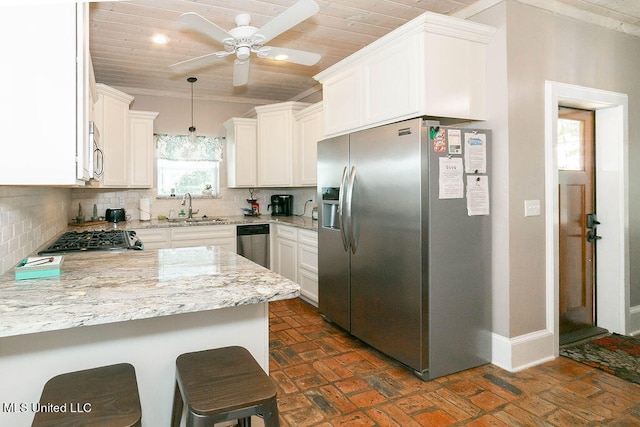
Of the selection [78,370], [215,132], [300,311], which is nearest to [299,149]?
[215,132]

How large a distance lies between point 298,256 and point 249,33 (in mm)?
2415

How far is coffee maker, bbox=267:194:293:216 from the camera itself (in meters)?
5.54

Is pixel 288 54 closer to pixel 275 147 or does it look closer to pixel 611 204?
pixel 275 147

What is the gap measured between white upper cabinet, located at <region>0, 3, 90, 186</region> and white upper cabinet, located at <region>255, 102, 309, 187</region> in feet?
11.7

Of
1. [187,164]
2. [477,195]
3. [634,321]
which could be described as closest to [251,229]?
[187,164]

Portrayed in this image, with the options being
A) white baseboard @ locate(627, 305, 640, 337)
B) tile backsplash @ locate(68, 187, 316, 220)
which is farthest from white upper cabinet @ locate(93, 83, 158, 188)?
white baseboard @ locate(627, 305, 640, 337)

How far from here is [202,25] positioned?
2.31 meters

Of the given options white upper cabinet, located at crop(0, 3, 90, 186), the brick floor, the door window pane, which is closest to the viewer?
white upper cabinet, located at crop(0, 3, 90, 186)

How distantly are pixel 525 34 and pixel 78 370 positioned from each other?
310cm

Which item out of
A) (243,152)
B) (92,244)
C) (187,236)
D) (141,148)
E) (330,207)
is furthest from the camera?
(243,152)

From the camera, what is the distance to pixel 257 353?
5.49ft

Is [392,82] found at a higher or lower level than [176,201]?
higher

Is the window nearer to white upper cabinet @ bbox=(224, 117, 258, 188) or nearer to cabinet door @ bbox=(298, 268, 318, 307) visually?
white upper cabinet @ bbox=(224, 117, 258, 188)

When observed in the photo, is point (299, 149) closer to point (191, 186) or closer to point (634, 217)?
point (191, 186)
